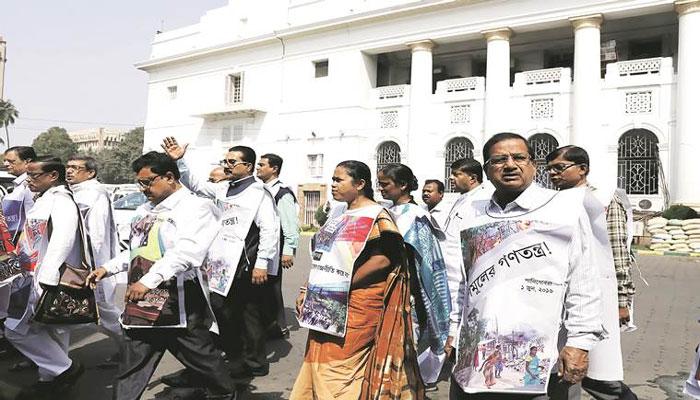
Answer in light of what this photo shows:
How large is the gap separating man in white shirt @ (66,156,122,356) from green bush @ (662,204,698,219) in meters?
17.2

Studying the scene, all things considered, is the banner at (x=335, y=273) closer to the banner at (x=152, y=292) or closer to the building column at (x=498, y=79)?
the banner at (x=152, y=292)

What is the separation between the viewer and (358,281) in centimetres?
324

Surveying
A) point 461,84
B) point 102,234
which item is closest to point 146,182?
point 102,234

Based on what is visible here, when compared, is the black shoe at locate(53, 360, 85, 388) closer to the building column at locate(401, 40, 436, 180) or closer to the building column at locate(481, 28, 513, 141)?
the building column at locate(481, 28, 513, 141)

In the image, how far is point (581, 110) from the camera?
2059cm

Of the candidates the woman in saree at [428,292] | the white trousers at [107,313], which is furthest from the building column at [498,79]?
the woman in saree at [428,292]

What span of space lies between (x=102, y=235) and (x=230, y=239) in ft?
3.69

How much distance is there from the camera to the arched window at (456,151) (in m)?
23.5

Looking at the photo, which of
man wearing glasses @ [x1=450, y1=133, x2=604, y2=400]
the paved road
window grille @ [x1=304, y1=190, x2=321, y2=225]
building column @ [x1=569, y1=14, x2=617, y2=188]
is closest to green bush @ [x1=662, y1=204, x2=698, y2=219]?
building column @ [x1=569, y1=14, x2=617, y2=188]

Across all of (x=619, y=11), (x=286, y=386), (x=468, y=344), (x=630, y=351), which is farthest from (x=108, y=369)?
(x=619, y=11)

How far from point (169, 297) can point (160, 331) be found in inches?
8.9

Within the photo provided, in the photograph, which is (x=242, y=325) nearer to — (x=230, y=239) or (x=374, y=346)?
(x=230, y=239)

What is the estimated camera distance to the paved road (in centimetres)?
461

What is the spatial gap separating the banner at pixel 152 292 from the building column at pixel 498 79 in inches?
785
